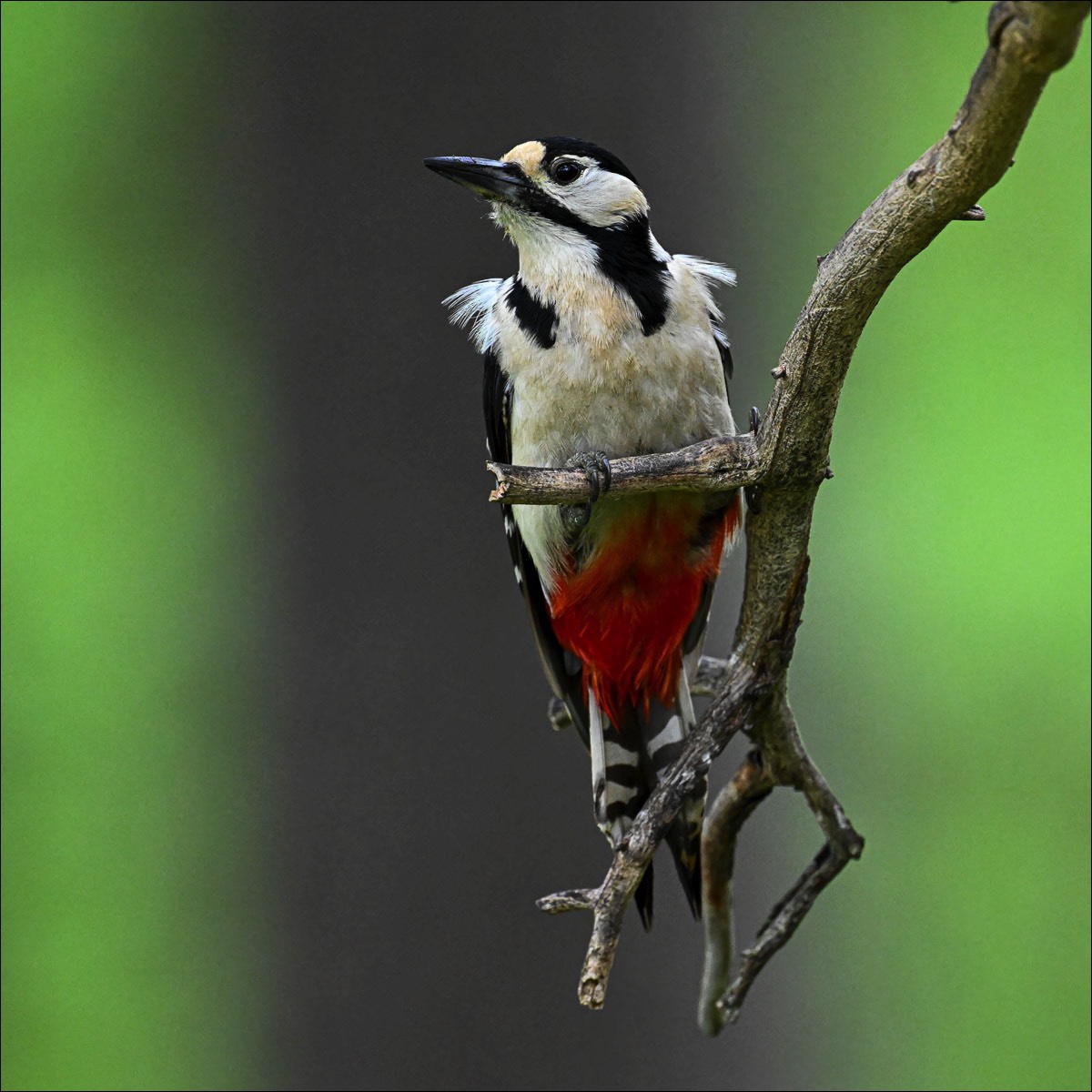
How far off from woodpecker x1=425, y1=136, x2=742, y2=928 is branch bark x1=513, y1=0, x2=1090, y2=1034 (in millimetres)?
167

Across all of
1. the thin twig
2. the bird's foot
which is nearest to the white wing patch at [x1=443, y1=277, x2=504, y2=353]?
the bird's foot

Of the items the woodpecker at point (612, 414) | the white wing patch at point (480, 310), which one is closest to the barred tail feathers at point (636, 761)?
the woodpecker at point (612, 414)

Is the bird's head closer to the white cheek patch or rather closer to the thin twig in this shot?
the white cheek patch

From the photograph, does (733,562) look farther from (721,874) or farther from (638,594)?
(721,874)

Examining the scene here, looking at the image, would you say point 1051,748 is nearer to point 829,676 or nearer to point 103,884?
point 829,676

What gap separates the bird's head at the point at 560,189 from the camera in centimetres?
197

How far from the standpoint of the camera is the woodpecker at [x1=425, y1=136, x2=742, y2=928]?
6.20 feet

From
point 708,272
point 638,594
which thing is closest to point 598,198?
point 708,272

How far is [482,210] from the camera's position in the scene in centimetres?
301

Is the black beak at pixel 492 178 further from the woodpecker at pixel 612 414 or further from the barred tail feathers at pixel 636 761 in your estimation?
the barred tail feathers at pixel 636 761

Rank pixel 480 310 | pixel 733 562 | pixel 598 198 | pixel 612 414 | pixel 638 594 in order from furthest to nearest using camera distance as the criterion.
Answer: pixel 733 562 → pixel 480 310 → pixel 638 594 → pixel 598 198 → pixel 612 414

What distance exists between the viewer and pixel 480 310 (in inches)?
87.0

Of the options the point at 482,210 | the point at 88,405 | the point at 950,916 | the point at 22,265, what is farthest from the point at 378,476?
the point at 950,916

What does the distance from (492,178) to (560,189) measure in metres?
0.10
